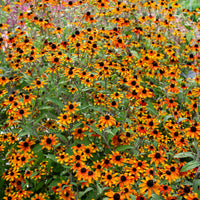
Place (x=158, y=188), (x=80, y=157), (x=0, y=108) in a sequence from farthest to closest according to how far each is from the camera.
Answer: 1. (x=0, y=108)
2. (x=80, y=157)
3. (x=158, y=188)

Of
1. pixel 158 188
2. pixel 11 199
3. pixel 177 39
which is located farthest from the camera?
pixel 177 39

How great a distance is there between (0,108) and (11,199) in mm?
1486

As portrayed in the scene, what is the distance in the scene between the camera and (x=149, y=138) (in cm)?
291

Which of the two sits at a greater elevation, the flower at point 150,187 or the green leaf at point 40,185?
the flower at point 150,187

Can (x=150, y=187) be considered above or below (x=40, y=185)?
above

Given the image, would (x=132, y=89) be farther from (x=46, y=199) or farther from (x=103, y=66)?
(x=46, y=199)

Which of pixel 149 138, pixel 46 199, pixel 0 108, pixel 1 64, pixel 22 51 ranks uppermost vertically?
pixel 22 51

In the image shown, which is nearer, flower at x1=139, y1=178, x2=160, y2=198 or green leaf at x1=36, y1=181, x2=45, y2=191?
flower at x1=139, y1=178, x2=160, y2=198

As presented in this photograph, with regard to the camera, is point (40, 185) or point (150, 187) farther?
point (40, 185)

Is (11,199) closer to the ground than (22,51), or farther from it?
closer to the ground

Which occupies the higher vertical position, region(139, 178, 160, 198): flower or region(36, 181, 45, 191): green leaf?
region(139, 178, 160, 198): flower

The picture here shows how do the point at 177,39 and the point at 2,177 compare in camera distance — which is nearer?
the point at 2,177

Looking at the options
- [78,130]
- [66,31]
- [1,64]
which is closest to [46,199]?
[78,130]

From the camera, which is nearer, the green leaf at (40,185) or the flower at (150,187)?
the flower at (150,187)
